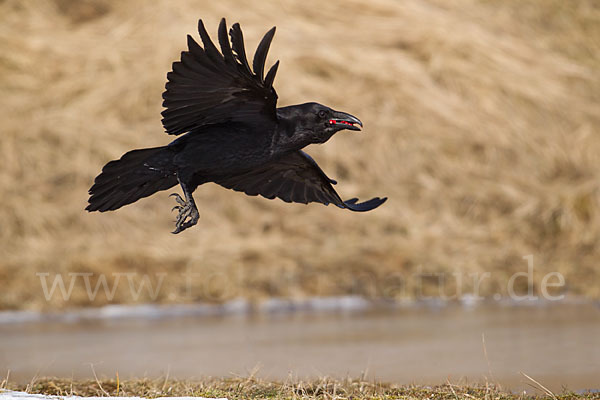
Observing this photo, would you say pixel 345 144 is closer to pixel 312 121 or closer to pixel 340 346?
pixel 340 346

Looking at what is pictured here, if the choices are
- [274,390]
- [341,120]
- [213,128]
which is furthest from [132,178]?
[274,390]

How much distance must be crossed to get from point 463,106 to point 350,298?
4984mm

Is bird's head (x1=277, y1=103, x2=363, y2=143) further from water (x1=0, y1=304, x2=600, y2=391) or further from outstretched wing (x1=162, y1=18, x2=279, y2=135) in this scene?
water (x1=0, y1=304, x2=600, y2=391)

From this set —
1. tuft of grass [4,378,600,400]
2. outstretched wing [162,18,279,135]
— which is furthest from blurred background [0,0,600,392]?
outstretched wing [162,18,279,135]

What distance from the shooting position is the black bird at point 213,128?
4.73 meters

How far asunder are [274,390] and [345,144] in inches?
298

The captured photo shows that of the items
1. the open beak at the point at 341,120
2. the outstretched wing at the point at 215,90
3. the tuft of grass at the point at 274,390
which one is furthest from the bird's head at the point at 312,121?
the tuft of grass at the point at 274,390

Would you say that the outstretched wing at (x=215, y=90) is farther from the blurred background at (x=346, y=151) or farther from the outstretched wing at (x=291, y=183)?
the blurred background at (x=346, y=151)

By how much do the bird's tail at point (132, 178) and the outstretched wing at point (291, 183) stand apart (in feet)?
1.90

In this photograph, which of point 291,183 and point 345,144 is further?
point 345,144

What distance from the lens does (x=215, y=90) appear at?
15.7 ft

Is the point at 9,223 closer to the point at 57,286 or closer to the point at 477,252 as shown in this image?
the point at 57,286

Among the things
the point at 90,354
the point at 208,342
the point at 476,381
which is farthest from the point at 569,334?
the point at 90,354

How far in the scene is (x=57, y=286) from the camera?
9.03m
